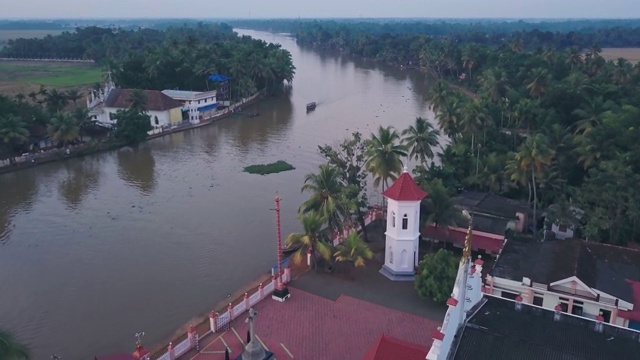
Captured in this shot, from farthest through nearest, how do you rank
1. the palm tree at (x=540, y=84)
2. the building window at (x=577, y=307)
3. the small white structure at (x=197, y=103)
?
1. the small white structure at (x=197, y=103)
2. the palm tree at (x=540, y=84)
3. the building window at (x=577, y=307)

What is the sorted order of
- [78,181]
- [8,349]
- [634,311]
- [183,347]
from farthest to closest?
1. [78,181]
2. [183,347]
3. [634,311]
4. [8,349]

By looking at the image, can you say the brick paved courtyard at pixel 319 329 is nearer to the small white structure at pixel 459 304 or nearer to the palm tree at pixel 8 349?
the small white structure at pixel 459 304

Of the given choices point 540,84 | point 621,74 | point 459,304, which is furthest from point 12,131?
point 621,74

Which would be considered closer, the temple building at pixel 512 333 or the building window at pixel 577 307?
the temple building at pixel 512 333

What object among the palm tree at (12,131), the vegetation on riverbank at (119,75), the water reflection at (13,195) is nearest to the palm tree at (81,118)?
the vegetation on riverbank at (119,75)

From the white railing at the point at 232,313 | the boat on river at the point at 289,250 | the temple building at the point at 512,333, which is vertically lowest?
the boat on river at the point at 289,250

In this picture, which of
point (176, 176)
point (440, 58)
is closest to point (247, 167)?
point (176, 176)

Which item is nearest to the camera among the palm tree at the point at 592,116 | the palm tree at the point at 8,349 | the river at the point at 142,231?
the palm tree at the point at 8,349

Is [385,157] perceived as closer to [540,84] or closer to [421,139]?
[421,139]
